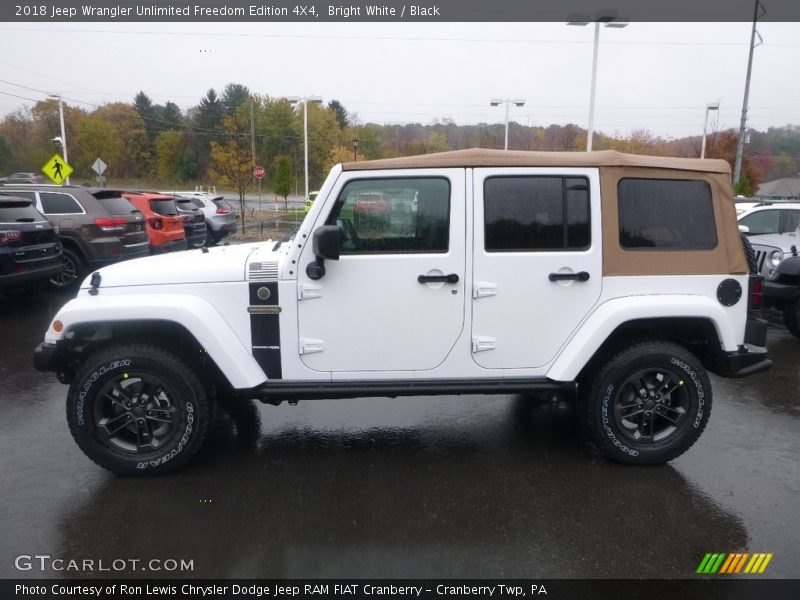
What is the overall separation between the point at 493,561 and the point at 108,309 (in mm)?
2793

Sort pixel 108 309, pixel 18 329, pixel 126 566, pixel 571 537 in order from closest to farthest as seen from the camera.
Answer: pixel 126 566 < pixel 571 537 < pixel 108 309 < pixel 18 329

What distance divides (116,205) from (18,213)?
2.42 meters

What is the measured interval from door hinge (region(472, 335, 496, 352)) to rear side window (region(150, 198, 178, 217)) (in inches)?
452

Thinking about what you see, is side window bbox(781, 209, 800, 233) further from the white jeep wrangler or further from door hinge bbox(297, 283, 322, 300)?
door hinge bbox(297, 283, 322, 300)

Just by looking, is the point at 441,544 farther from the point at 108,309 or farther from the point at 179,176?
the point at 179,176

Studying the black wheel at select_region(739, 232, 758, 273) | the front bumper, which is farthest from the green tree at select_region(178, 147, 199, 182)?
the black wheel at select_region(739, 232, 758, 273)

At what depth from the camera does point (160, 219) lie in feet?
43.8

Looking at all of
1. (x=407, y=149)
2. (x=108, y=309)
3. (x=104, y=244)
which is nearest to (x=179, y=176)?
(x=407, y=149)

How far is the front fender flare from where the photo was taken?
12.7 ft

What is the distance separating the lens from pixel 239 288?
3.98 m

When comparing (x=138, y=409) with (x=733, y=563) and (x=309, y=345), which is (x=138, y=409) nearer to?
(x=309, y=345)

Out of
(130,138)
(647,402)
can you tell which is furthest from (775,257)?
→ (130,138)

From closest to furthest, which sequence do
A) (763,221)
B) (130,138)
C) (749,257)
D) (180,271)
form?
(180,271) < (749,257) < (763,221) < (130,138)

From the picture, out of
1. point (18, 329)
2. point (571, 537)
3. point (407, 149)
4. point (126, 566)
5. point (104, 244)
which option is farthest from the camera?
point (407, 149)
